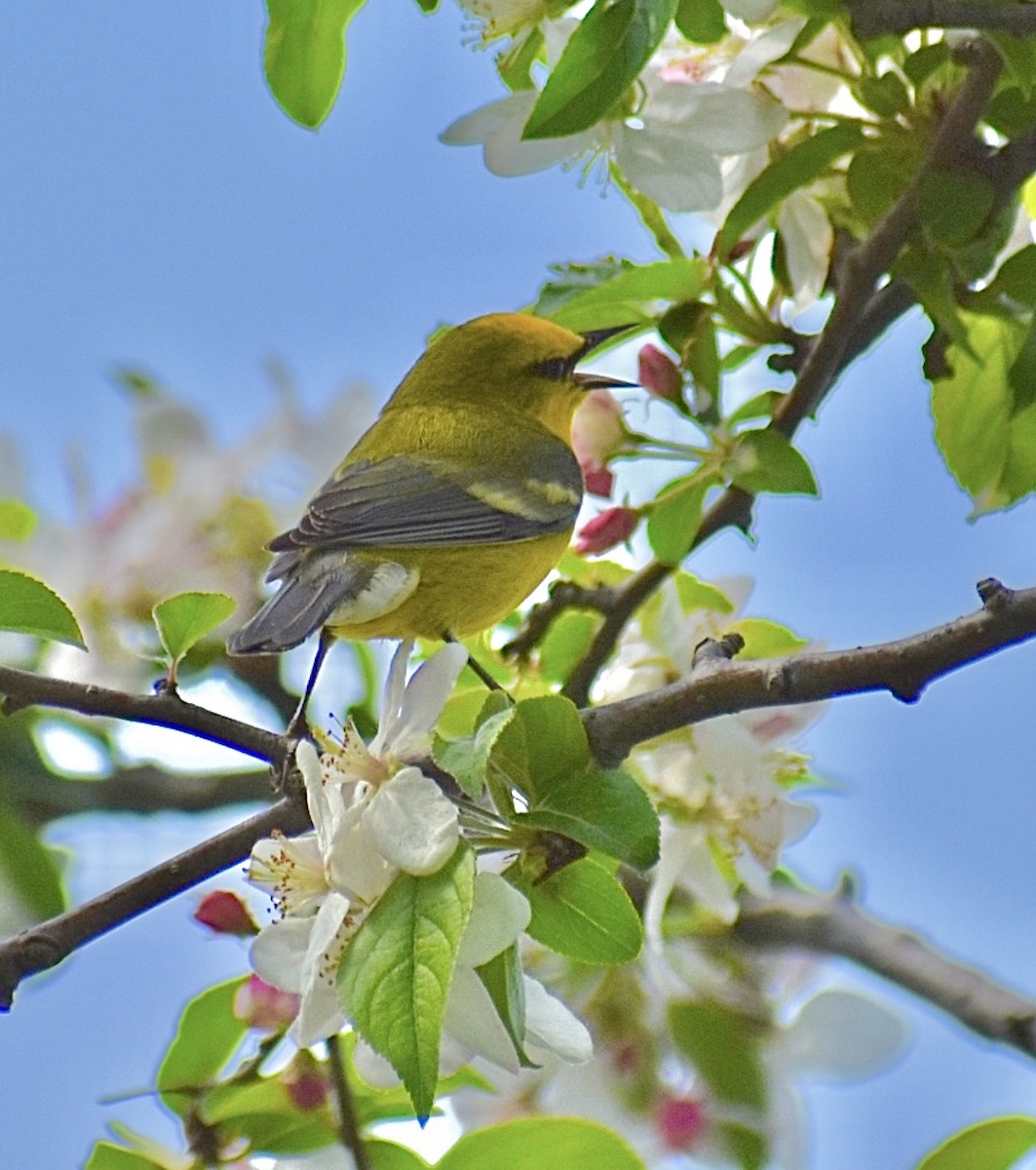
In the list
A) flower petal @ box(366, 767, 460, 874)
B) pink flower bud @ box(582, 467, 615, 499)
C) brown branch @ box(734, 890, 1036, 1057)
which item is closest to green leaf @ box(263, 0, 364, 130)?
pink flower bud @ box(582, 467, 615, 499)

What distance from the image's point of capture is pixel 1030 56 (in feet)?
2.21

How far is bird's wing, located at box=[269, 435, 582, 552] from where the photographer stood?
80cm

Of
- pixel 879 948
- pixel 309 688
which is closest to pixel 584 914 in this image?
pixel 309 688

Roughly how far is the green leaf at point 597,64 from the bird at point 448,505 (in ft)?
0.81

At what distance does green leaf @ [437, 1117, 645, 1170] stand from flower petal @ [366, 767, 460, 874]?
0.48 ft

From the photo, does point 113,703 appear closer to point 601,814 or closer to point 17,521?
point 601,814

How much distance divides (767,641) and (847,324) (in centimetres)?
17

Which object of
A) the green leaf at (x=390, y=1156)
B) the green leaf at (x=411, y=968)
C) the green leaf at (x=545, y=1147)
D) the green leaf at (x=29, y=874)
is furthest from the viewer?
the green leaf at (x=29, y=874)

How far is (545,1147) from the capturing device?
0.57m

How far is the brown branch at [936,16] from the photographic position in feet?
2.11

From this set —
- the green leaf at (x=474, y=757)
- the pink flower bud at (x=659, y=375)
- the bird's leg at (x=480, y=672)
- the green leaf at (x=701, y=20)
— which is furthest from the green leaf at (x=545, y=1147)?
the green leaf at (x=701, y=20)

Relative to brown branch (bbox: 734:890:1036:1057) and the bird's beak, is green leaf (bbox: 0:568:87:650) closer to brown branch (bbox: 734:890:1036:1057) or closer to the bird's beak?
the bird's beak

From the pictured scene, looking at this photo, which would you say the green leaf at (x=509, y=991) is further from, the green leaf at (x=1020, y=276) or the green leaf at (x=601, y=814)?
the green leaf at (x=1020, y=276)

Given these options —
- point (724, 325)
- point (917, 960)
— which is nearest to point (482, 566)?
point (724, 325)
